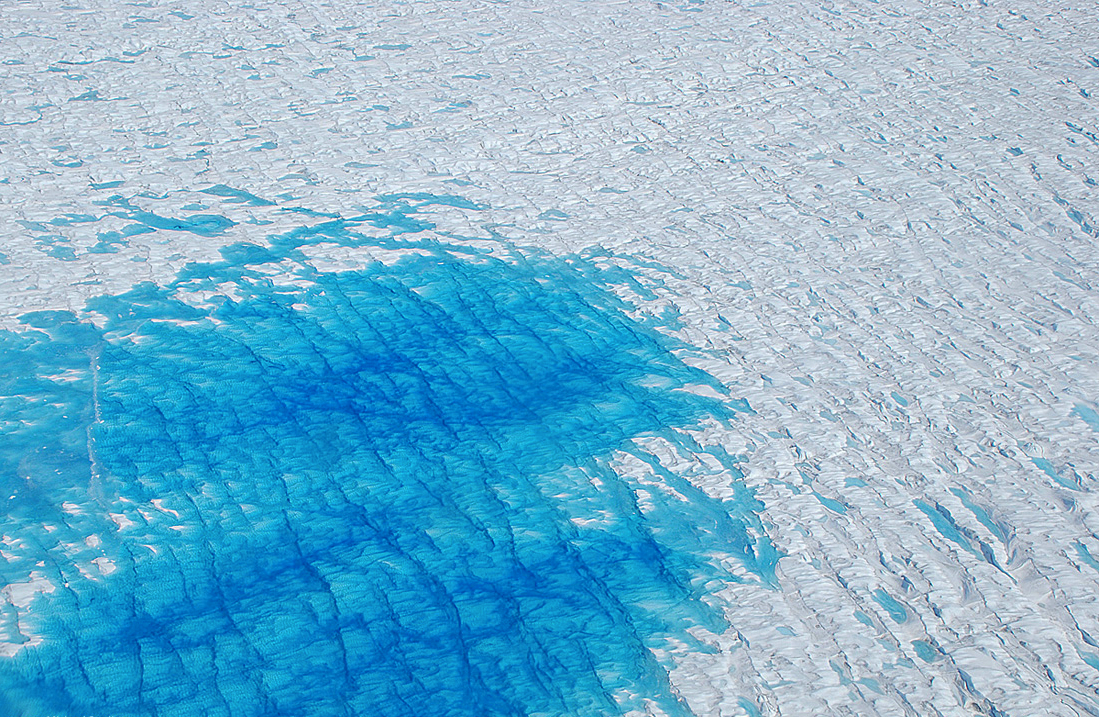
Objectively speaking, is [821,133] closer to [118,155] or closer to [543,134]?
[543,134]

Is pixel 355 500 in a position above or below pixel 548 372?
below

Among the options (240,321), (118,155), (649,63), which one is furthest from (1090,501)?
(118,155)

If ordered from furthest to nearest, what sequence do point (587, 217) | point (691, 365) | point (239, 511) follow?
point (587, 217)
point (691, 365)
point (239, 511)

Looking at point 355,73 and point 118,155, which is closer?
point 118,155

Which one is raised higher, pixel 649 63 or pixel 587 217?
pixel 649 63

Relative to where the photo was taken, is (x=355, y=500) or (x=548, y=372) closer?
(x=355, y=500)
